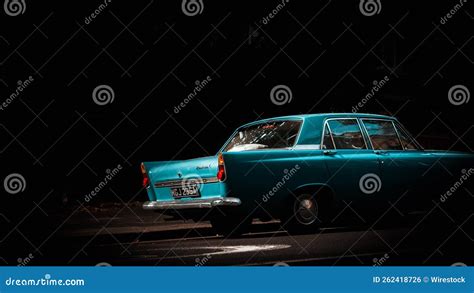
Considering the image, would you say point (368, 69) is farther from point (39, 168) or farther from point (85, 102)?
point (39, 168)

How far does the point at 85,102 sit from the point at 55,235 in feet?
24.8

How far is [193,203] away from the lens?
9125 mm

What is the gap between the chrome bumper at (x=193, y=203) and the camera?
28.7 feet

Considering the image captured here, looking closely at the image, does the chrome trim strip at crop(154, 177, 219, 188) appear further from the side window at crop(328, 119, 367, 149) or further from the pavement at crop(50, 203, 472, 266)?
the side window at crop(328, 119, 367, 149)

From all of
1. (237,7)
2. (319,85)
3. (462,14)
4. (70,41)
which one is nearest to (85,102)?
(70,41)

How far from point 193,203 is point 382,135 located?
3116 millimetres

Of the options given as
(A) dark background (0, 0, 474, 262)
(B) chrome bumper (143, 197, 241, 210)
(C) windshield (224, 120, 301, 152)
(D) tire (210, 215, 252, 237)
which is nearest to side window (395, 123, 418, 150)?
(C) windshield (224, 120, 301, 152)

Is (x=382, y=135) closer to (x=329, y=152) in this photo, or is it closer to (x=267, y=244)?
(x=329, y=152)

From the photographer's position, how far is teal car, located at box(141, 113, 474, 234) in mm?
8891

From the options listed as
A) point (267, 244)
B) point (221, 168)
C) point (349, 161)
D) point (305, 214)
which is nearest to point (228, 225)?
point (305, 214)

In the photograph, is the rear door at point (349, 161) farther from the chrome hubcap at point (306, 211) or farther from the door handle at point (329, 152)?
the chrome hubcap at point (306, 211)

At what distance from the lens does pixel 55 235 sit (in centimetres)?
1091

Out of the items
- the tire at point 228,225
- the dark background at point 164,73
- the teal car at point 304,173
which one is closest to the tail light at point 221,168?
the teal car at point 304,173

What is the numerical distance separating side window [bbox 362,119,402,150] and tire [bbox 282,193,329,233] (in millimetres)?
1377
